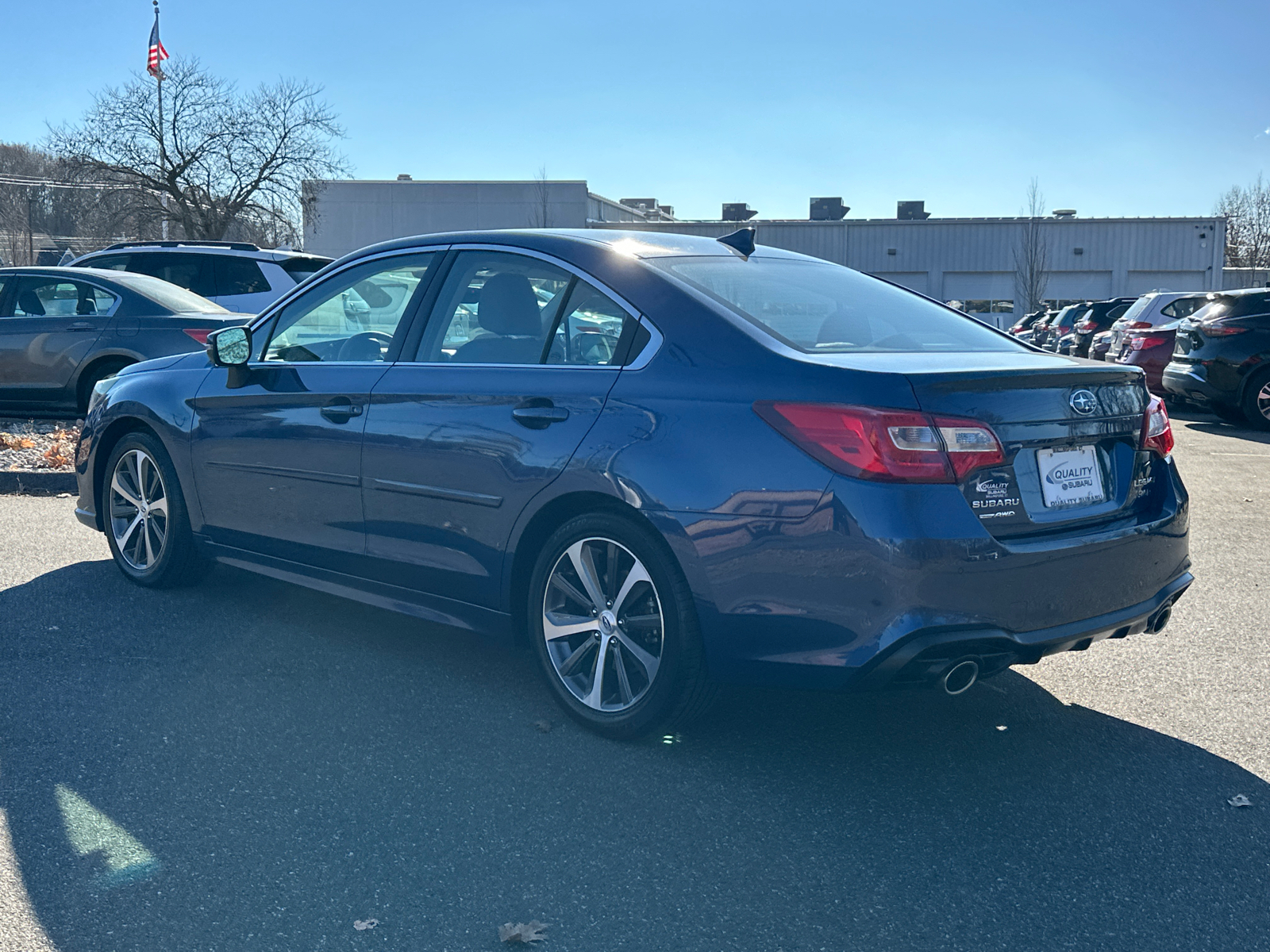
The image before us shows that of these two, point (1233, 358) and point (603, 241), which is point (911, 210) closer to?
A: point (1233, 358)

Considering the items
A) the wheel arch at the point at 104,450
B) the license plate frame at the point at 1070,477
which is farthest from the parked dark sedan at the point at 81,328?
the license plate frame at the point at 1070,477

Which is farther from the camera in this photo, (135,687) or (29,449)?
(29,449)

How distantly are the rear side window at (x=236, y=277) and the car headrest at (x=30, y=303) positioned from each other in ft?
6.60

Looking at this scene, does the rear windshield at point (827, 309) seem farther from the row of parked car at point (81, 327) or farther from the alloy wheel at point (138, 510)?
the row of parked car at point (81, 327)

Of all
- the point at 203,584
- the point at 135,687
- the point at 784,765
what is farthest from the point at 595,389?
the point at 203,584

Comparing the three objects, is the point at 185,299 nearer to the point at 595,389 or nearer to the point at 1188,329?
the point at 595,389

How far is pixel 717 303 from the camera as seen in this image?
3.84 metres

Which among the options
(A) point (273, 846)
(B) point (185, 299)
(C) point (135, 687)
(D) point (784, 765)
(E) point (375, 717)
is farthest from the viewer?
(B) point (185, 299)

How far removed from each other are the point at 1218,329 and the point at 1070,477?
40.8 feet

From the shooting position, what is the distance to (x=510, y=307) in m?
4.34

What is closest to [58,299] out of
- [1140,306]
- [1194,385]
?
[1194,385]

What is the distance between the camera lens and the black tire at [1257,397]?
14.3 metres

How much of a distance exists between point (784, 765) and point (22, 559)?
4.71 meters

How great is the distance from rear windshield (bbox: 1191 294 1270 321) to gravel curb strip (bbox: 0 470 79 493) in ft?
41.4
